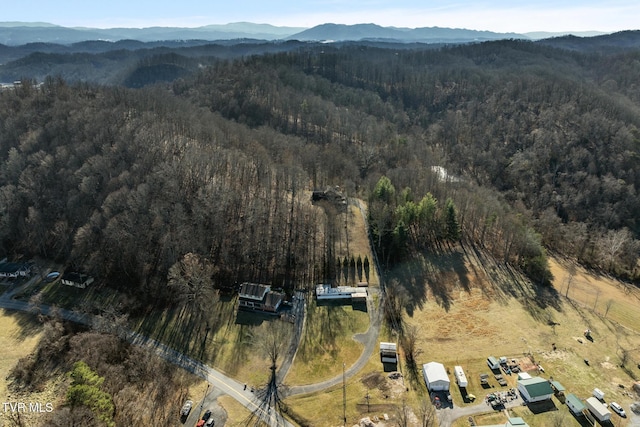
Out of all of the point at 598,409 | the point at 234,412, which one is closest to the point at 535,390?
the point at 598,409

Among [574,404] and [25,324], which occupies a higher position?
[574,404]

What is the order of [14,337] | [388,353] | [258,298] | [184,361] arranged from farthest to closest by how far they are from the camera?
[258,298]
[14,337]
[388,353]
[184,361]

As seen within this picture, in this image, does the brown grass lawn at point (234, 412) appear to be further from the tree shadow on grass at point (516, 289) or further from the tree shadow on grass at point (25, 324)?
the tree shadow on grass at point (516, 289)

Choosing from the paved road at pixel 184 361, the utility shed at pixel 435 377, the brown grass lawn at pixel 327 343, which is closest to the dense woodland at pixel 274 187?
the paved road at pixel 184 361

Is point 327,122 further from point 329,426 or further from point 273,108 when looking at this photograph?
point 329,426

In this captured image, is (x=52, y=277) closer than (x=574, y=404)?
No

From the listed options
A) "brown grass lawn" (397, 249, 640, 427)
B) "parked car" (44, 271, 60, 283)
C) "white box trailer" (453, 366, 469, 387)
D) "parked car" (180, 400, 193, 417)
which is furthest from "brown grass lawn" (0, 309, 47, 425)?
"brown grass lawn" (397, 249, 640, 427)

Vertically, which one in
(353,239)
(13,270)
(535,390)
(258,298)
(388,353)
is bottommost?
(388,353)

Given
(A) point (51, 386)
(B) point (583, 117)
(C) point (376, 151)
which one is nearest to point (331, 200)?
(C) point (376, 151)

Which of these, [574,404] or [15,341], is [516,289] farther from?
[15,341]
